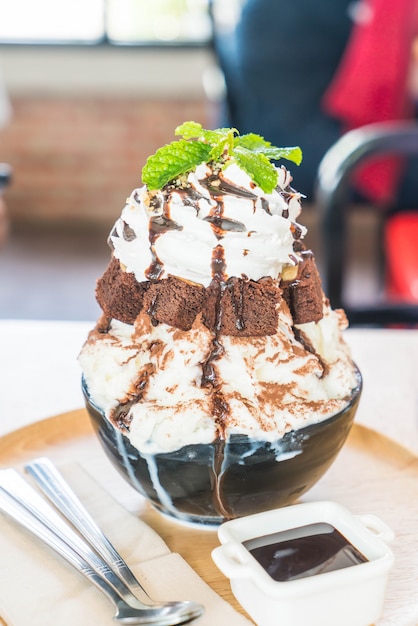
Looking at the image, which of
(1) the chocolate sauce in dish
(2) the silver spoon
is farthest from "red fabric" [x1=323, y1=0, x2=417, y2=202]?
(1) the chocolate sauce in dish

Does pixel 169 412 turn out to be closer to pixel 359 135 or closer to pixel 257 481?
pixel 257 481

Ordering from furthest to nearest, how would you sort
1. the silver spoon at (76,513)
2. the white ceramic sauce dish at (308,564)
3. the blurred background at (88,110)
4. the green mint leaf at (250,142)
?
the blurred background at (88,110)
the green mint leaf at (250,142)
the silver spoon at (76,513)
the white ceramic sauce dish at (308,564)

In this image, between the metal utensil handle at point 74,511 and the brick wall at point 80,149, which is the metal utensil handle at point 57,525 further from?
the brick wall at point 80,149

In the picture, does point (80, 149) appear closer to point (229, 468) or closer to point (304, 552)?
point (229, 468)

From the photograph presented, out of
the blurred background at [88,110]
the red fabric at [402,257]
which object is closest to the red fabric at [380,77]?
the red fabric at [402,257]

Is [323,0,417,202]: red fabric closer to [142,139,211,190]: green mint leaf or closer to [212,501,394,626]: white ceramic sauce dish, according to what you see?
[142,139,211,190]: green mint leaf

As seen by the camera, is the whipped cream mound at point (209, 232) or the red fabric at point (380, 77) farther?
the red fabric at point (380, 77)
